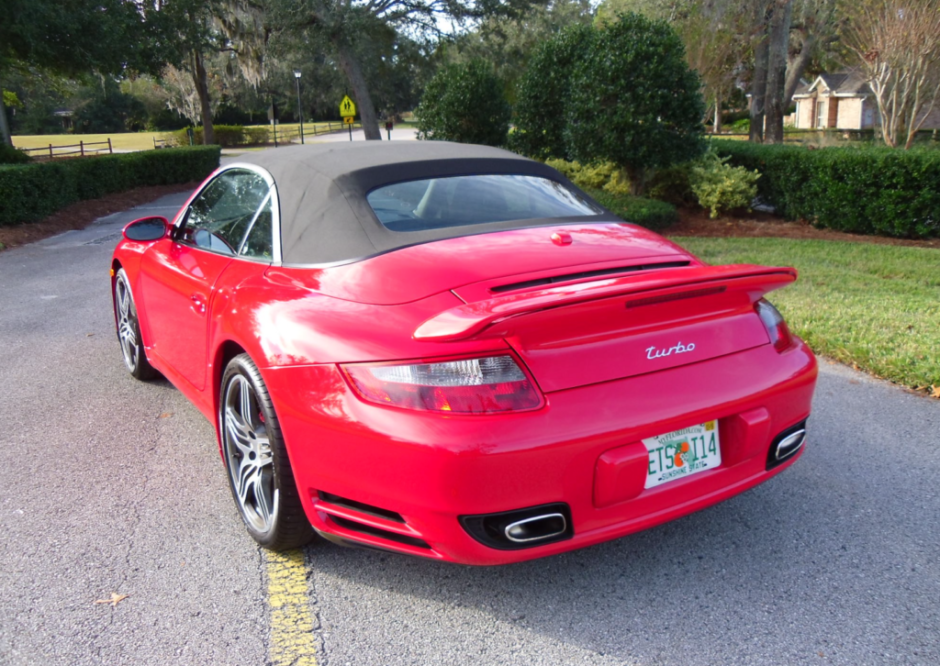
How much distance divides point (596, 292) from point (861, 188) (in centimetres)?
927

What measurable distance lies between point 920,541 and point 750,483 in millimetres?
873

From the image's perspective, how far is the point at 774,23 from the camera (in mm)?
20109

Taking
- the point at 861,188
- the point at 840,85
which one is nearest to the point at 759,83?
the point at 861,188

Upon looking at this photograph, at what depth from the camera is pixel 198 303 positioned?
3.54 metres

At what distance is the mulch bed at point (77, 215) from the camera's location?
1222cm

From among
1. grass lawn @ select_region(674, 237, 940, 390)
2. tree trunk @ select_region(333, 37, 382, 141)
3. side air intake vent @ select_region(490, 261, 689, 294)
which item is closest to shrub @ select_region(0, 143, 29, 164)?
tree trunk @ select_region(333, 37, 382, 141)

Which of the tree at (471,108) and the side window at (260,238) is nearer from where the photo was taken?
the side window at (260,238)

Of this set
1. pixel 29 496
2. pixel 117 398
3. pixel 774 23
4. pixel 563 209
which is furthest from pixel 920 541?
pixel 774 23

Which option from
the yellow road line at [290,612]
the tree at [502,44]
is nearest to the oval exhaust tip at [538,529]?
the yellow road line at [290,612]

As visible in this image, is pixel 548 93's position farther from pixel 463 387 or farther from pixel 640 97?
pixel 463 387

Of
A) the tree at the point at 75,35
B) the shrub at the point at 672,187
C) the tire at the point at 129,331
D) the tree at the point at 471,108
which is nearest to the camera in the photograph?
the tire at the point at 129,331

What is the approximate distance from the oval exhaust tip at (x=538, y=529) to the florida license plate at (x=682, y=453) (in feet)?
1.04

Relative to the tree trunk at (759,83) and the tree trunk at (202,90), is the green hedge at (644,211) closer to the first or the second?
the tree trunk at (759,83)

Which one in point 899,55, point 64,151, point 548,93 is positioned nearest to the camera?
point 548,93
